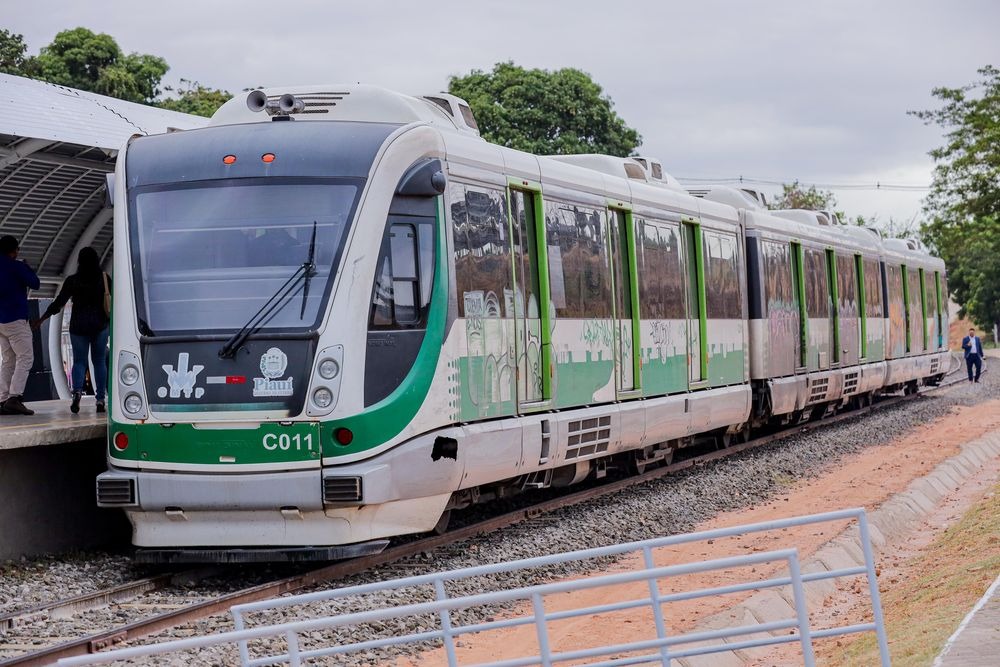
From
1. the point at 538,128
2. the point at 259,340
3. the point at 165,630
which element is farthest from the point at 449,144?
the point at 538,128

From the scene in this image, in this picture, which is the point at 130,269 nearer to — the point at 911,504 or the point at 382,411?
the point at 382,411

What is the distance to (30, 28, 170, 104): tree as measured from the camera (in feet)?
159

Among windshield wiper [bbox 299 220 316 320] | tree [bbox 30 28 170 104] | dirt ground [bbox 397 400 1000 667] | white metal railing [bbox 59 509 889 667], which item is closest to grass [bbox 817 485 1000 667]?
dirt ground [bbox 397 400 1000 667]

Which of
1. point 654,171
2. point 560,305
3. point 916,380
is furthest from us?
point 916,380

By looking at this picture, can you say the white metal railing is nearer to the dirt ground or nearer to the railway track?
the railway track

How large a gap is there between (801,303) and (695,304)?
5678 mm

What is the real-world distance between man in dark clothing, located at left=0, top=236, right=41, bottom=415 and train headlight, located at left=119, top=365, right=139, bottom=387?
2.33 metres

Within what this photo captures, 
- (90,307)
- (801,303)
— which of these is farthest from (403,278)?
(801,303)

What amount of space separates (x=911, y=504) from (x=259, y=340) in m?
8.88

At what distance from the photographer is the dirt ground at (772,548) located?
9375mm

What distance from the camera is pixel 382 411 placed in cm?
1042

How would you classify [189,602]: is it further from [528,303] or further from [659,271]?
[659,271]

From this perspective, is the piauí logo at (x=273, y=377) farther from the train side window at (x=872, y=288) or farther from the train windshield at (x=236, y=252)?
the train side window at (x=872, y=288)

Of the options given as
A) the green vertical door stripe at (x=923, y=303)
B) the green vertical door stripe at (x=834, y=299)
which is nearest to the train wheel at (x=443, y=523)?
the green vertical door stripe at (x=834, y=299)
